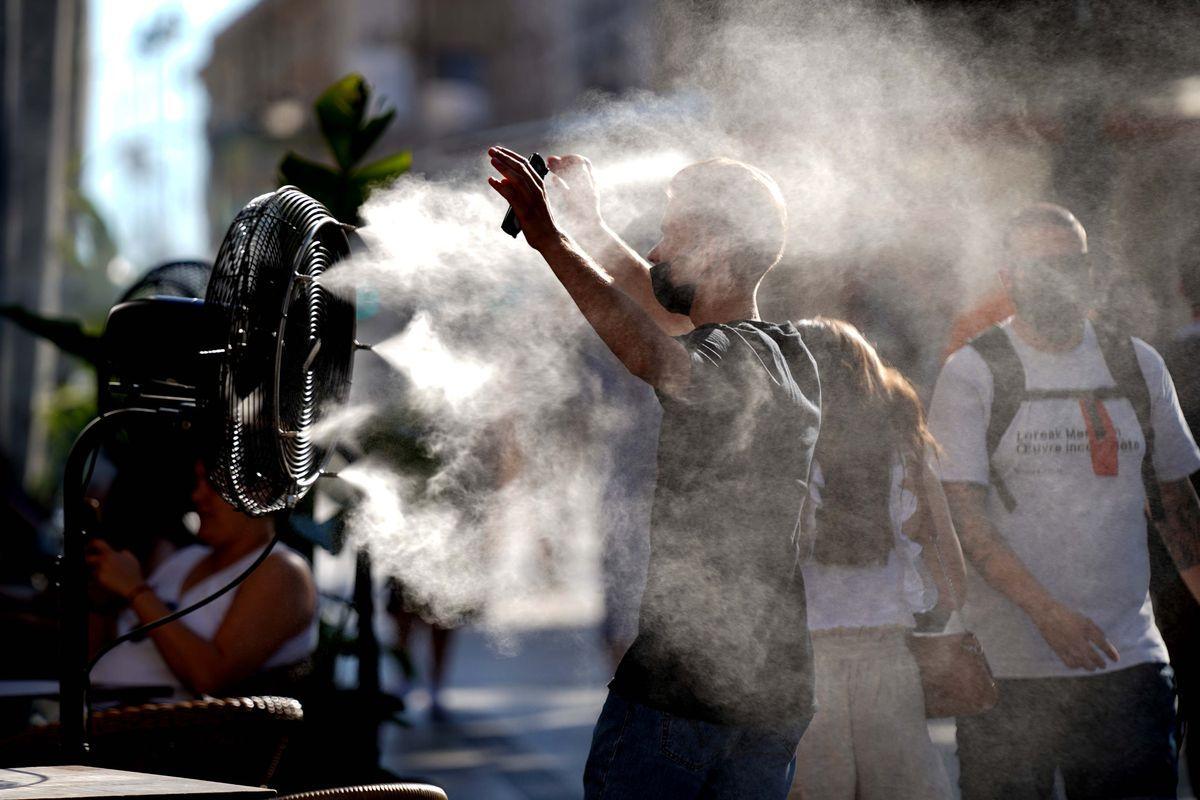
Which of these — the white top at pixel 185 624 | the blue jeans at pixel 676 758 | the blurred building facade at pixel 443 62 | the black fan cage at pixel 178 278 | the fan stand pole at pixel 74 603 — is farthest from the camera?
the blurred building facade at pixel 443 62

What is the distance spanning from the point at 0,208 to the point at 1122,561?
8.35m

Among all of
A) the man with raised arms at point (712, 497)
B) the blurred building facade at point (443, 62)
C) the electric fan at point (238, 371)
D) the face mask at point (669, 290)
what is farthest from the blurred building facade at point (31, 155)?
the blurred building facade at point (443, 62)

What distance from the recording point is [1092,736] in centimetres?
310

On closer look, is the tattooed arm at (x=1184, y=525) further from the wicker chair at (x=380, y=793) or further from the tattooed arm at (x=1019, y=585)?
the wicker chair at (x=380, y=793)

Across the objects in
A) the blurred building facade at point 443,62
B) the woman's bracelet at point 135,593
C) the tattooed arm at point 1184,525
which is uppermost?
the blurred building facade at point 443,62

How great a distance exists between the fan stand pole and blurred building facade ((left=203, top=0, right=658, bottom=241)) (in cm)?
2360

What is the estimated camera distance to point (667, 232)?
8.02 feet

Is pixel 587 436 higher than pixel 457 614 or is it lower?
higher

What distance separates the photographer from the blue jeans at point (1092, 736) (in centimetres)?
311

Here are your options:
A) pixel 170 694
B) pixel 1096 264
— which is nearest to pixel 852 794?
pixel 170 694

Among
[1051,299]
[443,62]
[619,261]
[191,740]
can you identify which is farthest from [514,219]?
[443,62]

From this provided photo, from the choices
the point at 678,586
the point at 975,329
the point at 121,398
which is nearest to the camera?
the point at 678,586

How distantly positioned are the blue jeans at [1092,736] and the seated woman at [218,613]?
173 cm

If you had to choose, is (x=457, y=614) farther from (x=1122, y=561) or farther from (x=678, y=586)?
(x=1122, y=561)
